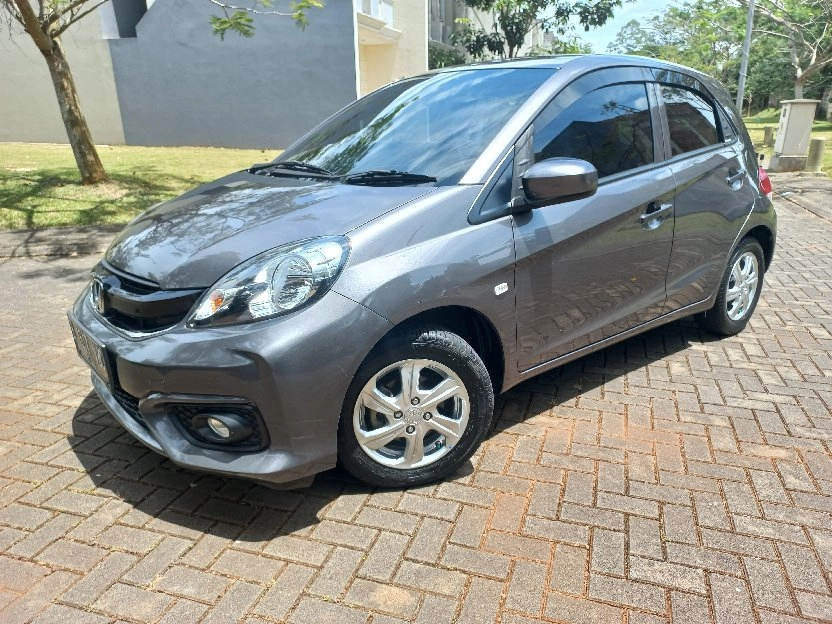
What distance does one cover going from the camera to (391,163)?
10.2 feet

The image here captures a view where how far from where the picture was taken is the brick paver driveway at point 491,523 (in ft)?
7.16

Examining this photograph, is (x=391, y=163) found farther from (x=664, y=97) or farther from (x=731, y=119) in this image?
(x=731, y=119)

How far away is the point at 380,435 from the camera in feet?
8.61

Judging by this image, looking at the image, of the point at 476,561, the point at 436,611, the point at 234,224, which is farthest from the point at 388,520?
the point at 234,224

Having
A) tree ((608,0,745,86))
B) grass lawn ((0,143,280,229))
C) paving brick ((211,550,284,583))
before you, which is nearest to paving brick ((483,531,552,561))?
paving brick ((211,550,284,583))

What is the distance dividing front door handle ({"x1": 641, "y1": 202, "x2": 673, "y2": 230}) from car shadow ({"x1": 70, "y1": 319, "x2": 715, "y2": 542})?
104cm

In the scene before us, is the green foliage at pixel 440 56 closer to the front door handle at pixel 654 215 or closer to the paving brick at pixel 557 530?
the front door handle at pixel 654 215

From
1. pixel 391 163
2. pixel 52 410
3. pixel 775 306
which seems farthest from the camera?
pixel 775 306

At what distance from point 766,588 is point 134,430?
2.40 meters

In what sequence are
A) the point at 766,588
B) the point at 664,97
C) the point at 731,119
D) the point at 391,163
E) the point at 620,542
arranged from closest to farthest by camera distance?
1. the point at 766,588
2. the point at 620,542
3. the point at 391,163
4. the point at 664,97
5. the point at 731,119

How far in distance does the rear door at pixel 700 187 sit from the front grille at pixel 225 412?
251cm

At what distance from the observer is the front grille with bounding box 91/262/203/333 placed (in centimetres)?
246

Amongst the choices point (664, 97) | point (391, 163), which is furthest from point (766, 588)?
point (664, 97)

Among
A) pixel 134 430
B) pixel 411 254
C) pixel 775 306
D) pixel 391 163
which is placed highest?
pixel 391 163
